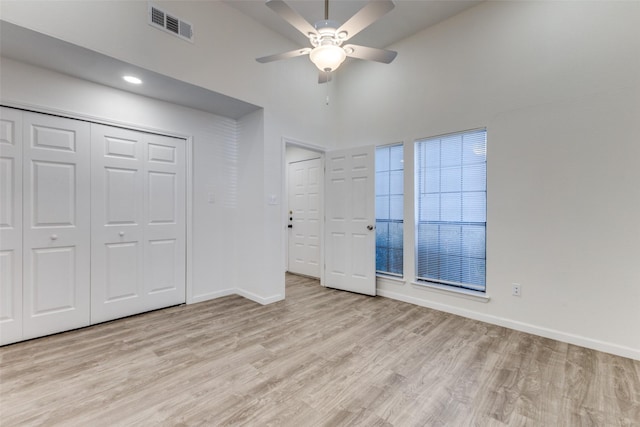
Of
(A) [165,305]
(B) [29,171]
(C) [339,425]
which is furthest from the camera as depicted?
(A) [165,305]

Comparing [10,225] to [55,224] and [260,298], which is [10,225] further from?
[260,298]

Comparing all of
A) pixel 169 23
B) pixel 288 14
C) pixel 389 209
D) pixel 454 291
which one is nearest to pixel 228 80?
pixel 169 23

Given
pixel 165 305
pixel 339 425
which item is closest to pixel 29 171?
pixel 165 305

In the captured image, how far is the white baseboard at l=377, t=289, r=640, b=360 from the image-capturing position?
233 centimetres

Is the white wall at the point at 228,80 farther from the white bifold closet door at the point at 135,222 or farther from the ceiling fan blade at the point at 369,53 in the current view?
the ceiling fan blade at the point at 369,53

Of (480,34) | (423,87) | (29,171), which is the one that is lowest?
(29,171)

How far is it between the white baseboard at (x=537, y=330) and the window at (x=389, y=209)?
0.52 metres

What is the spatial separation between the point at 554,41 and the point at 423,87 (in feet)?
4.16

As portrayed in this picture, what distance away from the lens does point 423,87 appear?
3.52 meters

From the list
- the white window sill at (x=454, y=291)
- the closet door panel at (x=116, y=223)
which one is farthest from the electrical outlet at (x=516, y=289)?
the closet door panel at (x=116, y=223)

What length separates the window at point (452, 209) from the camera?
3.15m

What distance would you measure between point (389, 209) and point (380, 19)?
2361 mm

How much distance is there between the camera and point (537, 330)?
8.90 feet

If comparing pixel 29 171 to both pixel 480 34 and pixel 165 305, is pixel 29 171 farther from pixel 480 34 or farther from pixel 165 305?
pixel 480 34
